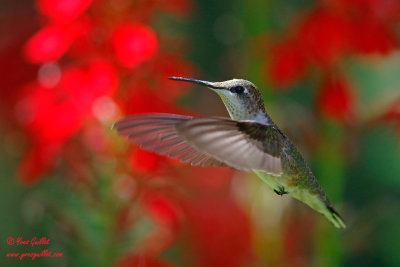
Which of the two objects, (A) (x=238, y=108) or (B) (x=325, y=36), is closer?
(A) (x=238, y=108)

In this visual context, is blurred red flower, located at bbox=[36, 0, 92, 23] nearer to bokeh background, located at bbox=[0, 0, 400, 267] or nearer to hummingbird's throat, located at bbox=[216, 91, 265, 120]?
bokeh background, located at bbox=[0, 0, 400, 267]

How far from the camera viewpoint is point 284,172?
74cm

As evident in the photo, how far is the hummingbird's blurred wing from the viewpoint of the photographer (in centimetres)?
58

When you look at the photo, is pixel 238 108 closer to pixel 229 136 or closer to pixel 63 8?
pixel 229 136

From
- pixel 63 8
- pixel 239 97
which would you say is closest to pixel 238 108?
pixel 239 97

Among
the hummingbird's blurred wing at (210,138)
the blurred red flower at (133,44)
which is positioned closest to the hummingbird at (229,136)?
the hummingbird's blurred wing at (210,138)

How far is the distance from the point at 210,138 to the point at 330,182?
50 cm

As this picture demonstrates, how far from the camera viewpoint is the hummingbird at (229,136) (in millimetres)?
588

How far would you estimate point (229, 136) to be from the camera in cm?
61

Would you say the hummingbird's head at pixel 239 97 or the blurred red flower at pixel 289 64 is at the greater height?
the blurred red flower at pixel 289 64

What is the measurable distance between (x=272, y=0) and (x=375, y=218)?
1.33 ft

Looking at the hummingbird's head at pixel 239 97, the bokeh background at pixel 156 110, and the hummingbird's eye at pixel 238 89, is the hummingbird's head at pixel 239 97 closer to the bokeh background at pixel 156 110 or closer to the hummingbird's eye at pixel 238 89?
the hummingbird's eye at pixel 238 89

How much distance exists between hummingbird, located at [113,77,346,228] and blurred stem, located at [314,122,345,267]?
0.31m

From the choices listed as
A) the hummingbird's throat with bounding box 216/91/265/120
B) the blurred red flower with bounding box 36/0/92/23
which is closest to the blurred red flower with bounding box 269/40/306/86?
the blurred red flower with bounding box 36/0/92/23
